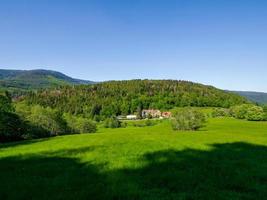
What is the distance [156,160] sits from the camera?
1961cm

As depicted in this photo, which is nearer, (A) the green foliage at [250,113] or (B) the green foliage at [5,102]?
(B) the green foliage at [5,102]

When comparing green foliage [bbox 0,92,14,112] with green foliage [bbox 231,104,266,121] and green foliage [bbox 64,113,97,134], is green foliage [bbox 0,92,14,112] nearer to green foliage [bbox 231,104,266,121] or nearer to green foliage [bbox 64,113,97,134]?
green foliage [bbox 64,113,97,134]

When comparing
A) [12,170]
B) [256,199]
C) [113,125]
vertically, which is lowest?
[113,125]

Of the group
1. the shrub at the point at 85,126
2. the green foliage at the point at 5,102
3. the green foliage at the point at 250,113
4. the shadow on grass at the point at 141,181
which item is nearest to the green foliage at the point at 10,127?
the green foliage at the point at 5,102

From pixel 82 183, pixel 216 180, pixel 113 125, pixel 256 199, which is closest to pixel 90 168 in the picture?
pixel 82 183

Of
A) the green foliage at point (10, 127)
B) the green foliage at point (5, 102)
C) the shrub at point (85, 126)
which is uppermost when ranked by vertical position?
the green foliage at point (5, 102)

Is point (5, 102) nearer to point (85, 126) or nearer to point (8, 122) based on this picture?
point (8, 122)

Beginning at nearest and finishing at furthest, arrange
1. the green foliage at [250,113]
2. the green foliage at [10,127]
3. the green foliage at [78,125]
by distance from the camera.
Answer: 1. the green foliage at [10,127]
2. the green foliage at [78,125]
3. the green foliage at [250,113]

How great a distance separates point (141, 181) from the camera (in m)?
13.8

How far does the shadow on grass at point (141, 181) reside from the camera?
11.8 metres

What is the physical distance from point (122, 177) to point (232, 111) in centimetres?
19320

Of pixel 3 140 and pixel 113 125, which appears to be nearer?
pixel 3 140

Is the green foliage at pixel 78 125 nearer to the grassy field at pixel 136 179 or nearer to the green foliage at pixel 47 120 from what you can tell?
the green foliage at pixel 47 120

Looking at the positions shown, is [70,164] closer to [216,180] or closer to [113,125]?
[216,180]
